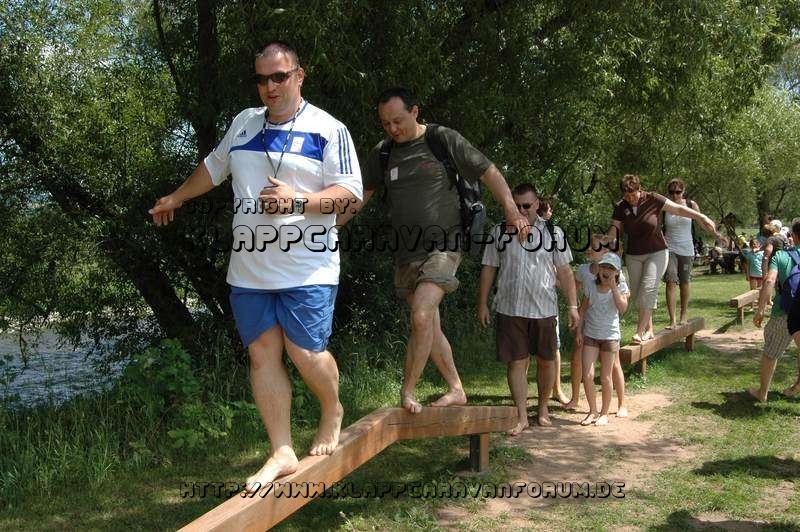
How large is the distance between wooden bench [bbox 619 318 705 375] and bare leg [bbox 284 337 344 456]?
4714 mm

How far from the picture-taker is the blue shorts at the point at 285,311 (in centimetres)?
381

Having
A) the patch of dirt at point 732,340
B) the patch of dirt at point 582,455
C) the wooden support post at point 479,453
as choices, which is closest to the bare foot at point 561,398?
the patch of dirt at point 582,455

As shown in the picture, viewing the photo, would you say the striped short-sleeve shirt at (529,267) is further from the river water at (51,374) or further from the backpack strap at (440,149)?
the river water at (51,374)

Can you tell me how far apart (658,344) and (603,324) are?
7.48 ft

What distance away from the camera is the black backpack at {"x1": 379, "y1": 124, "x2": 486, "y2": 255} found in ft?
15.8

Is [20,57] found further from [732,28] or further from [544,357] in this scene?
[732,28]

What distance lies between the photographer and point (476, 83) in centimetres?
900

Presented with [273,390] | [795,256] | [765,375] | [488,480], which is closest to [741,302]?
[765,375]

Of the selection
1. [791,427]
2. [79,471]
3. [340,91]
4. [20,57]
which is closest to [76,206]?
[20,57]

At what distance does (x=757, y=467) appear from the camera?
586 cm

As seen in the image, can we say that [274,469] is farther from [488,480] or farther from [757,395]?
[757,395]

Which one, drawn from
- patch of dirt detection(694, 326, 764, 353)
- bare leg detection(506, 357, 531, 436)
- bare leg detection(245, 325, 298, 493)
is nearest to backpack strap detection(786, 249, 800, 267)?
bare leg detection(506, 357, 531, 436)

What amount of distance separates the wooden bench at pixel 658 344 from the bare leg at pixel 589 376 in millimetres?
1057

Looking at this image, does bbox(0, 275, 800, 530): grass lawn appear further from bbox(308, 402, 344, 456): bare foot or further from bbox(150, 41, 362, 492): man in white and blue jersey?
bbox(150, 41, 362, 492): man in white and blue jersey
